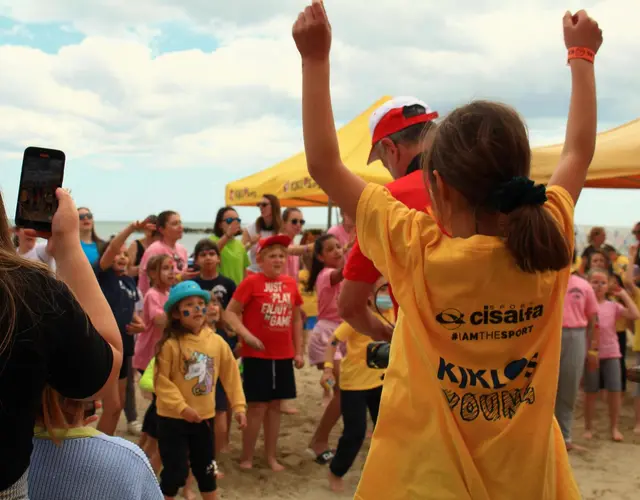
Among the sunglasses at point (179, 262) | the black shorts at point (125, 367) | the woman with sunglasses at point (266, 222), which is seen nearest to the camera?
the black shorts at point (125, 367)

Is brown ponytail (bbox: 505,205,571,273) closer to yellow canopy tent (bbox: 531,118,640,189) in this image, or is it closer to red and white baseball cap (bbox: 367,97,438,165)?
red and white baseball cap (bbox: 367,97,438,165)

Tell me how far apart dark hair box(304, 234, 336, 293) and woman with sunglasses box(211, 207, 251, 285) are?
74 cm

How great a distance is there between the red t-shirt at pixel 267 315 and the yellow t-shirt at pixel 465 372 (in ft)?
13.0

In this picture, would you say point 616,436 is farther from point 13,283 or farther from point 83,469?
point 13,283

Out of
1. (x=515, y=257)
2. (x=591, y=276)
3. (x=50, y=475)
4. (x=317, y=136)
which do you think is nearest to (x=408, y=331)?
(x=515, y=257)

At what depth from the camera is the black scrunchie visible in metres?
1.49

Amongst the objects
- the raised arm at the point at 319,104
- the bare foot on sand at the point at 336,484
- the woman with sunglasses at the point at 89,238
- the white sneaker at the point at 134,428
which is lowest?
the white sneaker at the point at 134,428

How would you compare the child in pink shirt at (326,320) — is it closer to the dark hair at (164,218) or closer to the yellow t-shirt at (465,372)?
the dark hair at (164,218)

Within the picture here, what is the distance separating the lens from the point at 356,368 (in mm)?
4949

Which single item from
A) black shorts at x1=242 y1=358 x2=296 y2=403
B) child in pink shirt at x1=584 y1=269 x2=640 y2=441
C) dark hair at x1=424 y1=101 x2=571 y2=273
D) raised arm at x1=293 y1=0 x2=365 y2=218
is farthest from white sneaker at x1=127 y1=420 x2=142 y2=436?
dark hair at x1=424 y1=101 x2=571 y2=273

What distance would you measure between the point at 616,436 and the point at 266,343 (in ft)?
11.4

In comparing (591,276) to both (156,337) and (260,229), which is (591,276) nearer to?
(260,229)

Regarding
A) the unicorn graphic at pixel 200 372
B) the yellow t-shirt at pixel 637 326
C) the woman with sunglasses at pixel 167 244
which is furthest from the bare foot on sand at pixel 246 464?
the yellow t-shirt at pixel 637 326

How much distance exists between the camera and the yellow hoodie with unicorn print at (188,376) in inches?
164
